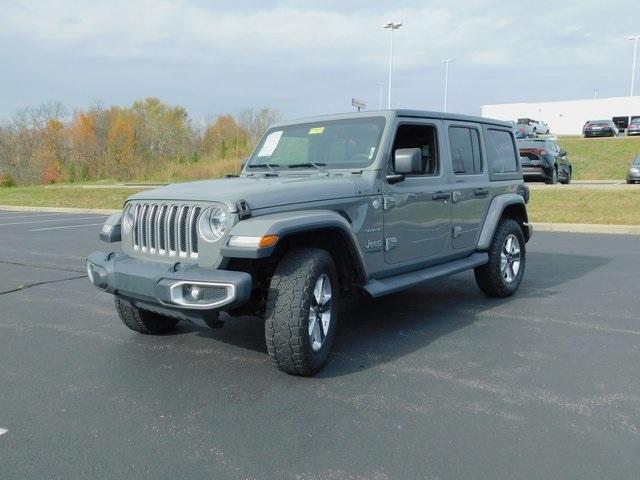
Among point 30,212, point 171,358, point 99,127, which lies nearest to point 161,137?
point 99,127

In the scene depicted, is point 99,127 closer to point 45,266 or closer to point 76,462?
point 45,266

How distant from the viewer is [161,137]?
189ft

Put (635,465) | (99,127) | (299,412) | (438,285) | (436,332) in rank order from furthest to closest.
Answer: (99,127)
(438,285)
(436,332)
(299,412)
(635,465)

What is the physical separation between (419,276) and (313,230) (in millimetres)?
1398

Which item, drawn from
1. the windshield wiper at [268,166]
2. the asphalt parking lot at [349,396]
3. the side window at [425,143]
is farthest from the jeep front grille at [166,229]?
the side window at [425,143]

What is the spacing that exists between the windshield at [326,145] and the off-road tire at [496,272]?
6.61 ft

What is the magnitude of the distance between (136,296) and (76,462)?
128cm

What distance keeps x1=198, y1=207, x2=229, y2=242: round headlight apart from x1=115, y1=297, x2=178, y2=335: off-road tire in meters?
1.38

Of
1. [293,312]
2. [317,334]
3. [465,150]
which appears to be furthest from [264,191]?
[465,150]

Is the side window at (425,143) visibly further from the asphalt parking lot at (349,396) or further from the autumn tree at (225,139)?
the autumn tree at (225,139)

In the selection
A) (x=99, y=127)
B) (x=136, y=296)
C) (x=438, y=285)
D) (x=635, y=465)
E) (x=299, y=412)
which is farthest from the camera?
(x=99, y=127)

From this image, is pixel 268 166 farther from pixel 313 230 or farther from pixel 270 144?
pixel 313 230

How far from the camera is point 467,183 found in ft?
18.6

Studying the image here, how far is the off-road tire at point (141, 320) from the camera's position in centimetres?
473
